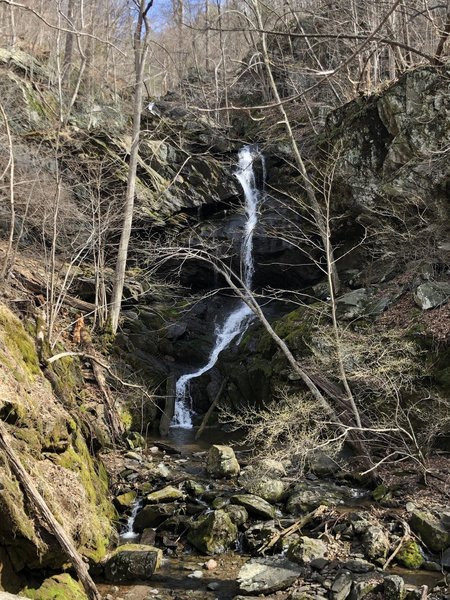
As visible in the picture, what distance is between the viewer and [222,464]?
A: 404 inches

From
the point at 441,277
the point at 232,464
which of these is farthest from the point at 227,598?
the point at 441,277

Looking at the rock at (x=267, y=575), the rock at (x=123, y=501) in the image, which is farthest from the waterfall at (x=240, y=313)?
the rock at (x=267, y=575)

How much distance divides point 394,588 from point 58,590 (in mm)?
3884

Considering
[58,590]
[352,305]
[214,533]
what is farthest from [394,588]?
[352,305]

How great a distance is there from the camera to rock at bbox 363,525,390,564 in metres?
6.95

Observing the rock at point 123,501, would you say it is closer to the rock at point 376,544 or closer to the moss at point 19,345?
the moss at point 19,345

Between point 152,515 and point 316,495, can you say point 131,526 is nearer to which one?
point 152,515

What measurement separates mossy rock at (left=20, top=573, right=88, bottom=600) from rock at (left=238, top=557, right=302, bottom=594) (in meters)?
2.10

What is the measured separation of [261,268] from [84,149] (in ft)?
26.1

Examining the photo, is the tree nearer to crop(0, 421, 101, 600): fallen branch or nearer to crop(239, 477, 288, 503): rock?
crop(239, 477, 288, 503): rock

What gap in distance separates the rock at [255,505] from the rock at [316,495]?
1.50 feet

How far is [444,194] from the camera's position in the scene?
13.3m

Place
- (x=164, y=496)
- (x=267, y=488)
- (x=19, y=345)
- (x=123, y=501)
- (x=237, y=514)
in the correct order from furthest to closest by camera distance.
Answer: (x=267, y=488) < (x=164, y=496) < (x=123, y=501) < (x=237, y=514) < (x=19, y=345)

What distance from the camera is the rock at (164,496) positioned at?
29.2ft
